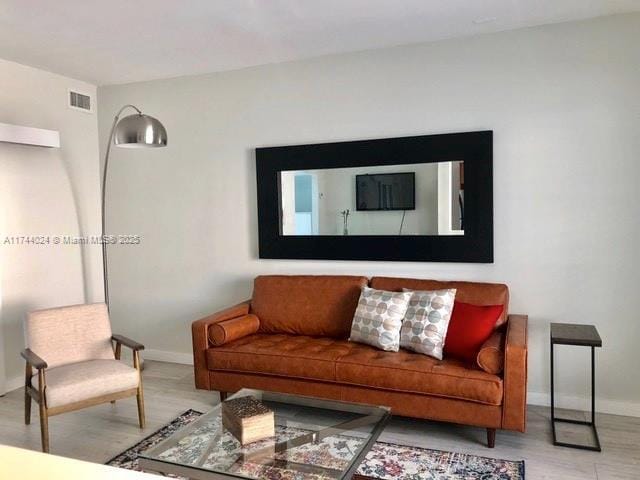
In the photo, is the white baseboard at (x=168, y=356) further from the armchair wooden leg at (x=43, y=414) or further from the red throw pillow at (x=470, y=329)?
the red throw pillow at (x=470, y=329)

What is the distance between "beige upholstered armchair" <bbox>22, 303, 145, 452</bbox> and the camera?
3045mm

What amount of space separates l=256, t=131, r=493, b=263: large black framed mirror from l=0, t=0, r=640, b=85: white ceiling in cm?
73

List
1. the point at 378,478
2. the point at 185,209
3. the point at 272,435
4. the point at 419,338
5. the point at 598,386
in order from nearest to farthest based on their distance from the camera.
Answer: the point at 272,435
the point at 378,478
the point at 419,338
the point at 598,386
the point at 185,209

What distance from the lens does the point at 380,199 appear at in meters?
3.96

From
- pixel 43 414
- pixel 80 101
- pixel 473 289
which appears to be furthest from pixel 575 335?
pixel 80 101

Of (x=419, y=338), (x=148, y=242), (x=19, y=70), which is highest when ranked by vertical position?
(x=19, y=70)

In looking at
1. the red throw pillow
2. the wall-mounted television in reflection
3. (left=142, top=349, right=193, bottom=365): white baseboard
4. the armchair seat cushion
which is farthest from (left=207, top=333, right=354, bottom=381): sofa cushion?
(left=142, top=349, right=193, bottom=365): white baseboard

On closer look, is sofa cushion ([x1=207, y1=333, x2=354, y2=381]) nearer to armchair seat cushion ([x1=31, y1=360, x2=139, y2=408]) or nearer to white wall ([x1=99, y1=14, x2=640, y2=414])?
armchair seat cushion ([x1=31, y1=360, x2=139, y2=408])

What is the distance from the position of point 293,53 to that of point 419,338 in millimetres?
2337

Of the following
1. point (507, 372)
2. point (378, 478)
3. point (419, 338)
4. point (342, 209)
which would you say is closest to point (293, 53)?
point (342, 209)

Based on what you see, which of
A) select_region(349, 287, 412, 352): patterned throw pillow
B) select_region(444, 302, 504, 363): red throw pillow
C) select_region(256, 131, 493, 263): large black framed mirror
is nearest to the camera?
select_region(444, 302, 504, 363): red throw pillow

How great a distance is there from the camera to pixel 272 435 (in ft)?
7.91

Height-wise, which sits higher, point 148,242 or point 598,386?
point 148,242

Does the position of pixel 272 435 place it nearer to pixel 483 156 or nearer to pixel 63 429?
pixel 63 429
